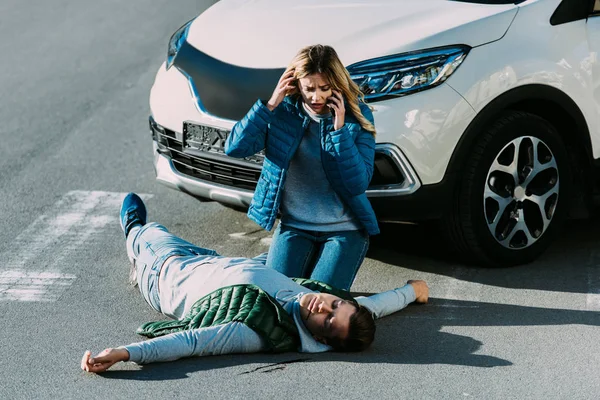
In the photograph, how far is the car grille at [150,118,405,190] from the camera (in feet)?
19.8

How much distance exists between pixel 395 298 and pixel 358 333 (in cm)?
68

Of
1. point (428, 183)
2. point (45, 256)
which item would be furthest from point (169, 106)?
point (428, 183)

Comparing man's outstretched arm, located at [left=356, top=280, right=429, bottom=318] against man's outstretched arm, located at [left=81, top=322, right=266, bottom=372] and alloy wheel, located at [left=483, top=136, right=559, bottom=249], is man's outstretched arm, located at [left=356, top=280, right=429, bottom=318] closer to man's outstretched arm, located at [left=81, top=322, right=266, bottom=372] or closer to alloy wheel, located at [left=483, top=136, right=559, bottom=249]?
alloy wheel, located at [left=483, top=136, right=559, bottom=249]

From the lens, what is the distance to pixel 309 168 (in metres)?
5.84

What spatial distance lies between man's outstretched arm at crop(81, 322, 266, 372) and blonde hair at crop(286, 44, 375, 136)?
1212 millimetres

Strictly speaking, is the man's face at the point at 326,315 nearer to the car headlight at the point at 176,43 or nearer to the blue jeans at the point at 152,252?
the blue jeans at the point at 152,252

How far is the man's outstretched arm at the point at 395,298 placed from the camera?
5698 millimetres

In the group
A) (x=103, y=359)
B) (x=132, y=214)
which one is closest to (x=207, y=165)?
(x=132, y=214)

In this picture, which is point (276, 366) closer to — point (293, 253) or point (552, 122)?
point (293, 253)

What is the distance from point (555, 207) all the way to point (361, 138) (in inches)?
56.8

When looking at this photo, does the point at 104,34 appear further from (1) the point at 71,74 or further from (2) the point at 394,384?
(2) the point at 394,384

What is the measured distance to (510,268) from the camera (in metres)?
6.46

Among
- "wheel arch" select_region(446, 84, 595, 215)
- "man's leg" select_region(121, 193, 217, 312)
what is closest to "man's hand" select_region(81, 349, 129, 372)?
"man's leg" select_region(121, 193, 217, 312)

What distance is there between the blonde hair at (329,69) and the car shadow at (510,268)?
1.08 meters
